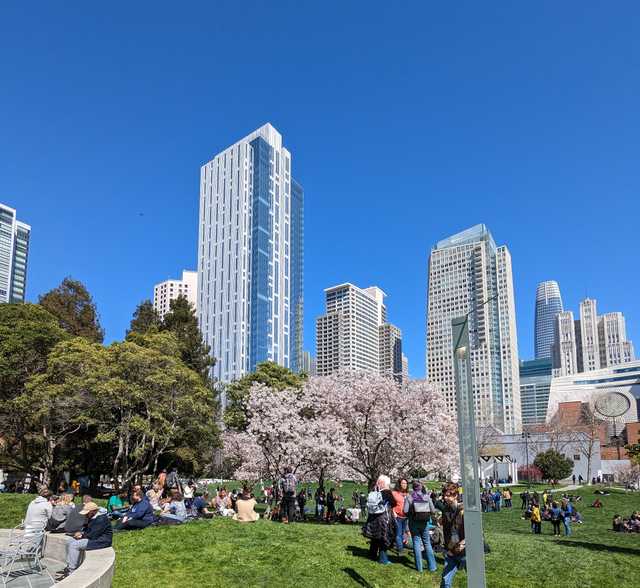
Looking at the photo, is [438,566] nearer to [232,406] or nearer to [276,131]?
[232,406]

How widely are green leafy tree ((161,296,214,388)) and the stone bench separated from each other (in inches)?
1436

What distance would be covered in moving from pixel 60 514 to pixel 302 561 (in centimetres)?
639

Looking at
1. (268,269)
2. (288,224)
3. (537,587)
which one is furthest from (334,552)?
(288,224)

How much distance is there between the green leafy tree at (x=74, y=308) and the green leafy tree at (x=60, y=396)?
45.7 feet

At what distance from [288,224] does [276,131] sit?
31229 millimetres

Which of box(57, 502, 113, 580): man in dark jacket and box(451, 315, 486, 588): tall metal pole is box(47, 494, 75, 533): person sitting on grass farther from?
box(451, 315, 486, 588): tall metal pole

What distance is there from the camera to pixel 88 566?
862cm

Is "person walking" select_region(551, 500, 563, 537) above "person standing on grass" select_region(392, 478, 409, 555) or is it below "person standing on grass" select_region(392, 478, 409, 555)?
below

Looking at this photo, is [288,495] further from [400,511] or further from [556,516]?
[556,516]

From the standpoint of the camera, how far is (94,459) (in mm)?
36562

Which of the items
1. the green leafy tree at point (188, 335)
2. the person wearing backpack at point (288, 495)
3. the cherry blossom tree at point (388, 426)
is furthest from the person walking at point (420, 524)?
the green leafy tree at point (188, 335)

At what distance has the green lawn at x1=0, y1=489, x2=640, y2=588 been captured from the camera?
10.4m

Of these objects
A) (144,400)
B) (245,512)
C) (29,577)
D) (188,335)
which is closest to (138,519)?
(245,512)

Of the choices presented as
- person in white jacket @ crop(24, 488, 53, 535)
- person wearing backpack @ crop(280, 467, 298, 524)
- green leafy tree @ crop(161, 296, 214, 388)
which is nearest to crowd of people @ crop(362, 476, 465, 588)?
person wearing backpack @ crop(280, 467, 298, 524)
